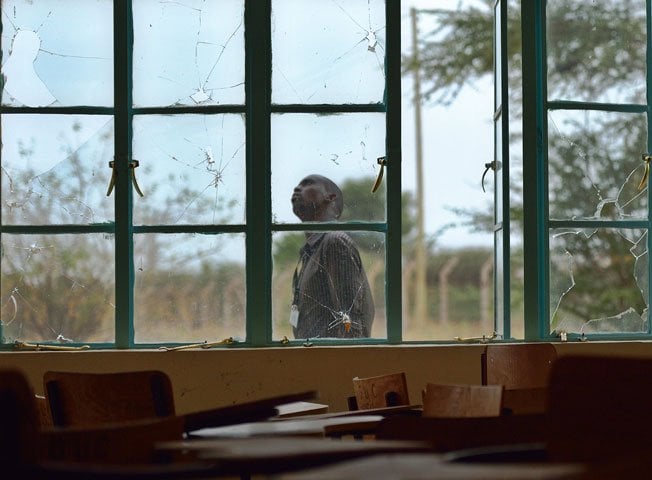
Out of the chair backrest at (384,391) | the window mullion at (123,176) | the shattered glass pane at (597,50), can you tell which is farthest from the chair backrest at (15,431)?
the shattered glass pane at (597,50)

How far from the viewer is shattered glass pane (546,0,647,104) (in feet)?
16.9

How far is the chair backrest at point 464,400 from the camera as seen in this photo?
2.81 m

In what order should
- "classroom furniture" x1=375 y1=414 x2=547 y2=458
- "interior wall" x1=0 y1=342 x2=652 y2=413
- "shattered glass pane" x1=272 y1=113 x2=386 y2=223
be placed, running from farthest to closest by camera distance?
"shattered glass pane" x1=272 y1=113 x2=386 y2=223, "interior wall" x1=0 y1=342 x2=652 y2=413, "classroom furniture" x1=375 y1=414 x2=547 y2=458

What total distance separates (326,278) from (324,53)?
105cm

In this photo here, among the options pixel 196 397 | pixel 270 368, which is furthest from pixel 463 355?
pixel 196 397

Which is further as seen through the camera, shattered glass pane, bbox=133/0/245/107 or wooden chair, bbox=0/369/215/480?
shattered glass pane, bbox=133/0/245/107

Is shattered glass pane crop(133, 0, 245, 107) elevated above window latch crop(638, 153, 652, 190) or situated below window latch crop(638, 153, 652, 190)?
above

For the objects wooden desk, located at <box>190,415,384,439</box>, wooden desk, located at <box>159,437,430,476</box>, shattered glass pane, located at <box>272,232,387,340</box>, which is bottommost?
wooden desk, located at <box>190,415,384,439</box>

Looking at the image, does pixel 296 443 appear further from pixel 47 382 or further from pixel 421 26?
pixel 421 26

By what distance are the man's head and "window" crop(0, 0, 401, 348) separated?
38 millimetres

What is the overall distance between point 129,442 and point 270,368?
8.62 feet

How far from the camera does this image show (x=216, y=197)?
194 inches

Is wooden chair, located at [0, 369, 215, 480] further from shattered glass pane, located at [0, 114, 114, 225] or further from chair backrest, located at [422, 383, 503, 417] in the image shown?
shattered glass pane, located at [0, 114, 114, 225]

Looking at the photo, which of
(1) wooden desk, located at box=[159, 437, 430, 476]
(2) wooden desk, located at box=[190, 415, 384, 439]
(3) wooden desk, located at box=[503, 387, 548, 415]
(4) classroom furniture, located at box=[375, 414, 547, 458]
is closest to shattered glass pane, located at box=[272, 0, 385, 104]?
(3) wooden desk, located at box=[503, 387, 548, 415]
